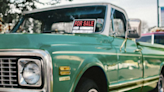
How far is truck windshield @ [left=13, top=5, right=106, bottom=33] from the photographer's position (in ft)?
13.7

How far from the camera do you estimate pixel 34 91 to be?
251 centimetres

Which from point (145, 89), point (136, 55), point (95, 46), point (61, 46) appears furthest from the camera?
point (145, 89)

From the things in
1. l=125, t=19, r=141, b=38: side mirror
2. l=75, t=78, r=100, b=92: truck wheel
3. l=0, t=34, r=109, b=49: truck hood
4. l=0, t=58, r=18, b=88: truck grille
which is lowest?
l=75, t=78, r=100, b=92: truck wheel

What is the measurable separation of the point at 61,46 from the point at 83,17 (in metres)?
1.50

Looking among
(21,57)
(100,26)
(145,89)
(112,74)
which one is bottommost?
(145,89)

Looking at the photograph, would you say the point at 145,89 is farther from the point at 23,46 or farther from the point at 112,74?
the point at 23,46

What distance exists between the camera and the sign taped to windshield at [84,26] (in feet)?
13.0

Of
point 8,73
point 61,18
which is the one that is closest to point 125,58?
point 61,18

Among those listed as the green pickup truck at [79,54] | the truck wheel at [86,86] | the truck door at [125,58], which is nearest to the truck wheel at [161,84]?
the green pickup truck at [79,54]

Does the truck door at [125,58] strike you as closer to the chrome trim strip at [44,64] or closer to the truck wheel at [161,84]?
the truck wheel at [161,84]

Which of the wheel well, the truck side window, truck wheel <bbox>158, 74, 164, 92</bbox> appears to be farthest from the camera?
truck wheel <bbox>158, 74, 164, 92</bbox>

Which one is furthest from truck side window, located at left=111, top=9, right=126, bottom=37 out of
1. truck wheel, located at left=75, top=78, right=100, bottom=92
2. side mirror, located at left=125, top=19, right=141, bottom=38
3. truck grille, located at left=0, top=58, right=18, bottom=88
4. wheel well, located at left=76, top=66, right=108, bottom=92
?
truck grille, located at left=0, top=58, right=18, bottom=88

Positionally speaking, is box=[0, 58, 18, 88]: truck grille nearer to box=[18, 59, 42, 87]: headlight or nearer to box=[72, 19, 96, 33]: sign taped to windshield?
box=[18, 59, 42, 87]: headlight

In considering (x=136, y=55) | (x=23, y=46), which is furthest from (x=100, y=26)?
(x=23, y=46)
